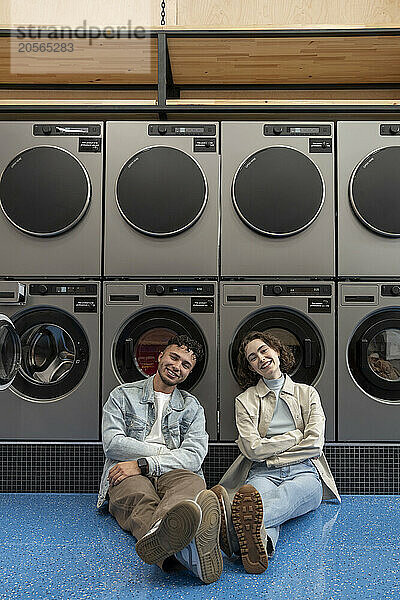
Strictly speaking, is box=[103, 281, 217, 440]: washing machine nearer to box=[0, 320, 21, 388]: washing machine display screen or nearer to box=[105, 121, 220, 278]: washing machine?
box=[105, 121, 220, 278]: washing machine

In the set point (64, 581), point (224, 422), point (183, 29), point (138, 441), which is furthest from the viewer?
point (183, 29)

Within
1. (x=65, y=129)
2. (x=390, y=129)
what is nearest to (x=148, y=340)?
(x=65, y=129)

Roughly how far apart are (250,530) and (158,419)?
889mm

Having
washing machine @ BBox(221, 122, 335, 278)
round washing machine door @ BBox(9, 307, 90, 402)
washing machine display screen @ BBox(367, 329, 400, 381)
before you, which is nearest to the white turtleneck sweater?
washing machine display screen @ BBox(367, 329, 400, 381)

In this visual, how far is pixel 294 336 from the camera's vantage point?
3268 millimetres

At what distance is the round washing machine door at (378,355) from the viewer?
3213 mm

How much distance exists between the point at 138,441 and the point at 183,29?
216 centimetres

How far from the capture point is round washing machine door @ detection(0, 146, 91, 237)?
3262 mm

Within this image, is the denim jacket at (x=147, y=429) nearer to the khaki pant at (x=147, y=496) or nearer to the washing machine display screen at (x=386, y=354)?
the khaki pant at (x=147, y=496)

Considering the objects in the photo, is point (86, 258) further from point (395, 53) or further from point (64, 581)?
point (395, 53)

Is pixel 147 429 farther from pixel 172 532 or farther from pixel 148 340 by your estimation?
pixel 172 532

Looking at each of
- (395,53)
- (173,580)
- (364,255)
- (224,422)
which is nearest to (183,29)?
(395,53)

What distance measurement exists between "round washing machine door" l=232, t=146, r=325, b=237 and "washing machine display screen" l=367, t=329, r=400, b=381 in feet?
2.27

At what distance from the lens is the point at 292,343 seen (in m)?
3.26
